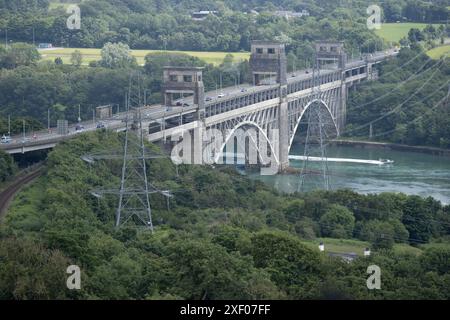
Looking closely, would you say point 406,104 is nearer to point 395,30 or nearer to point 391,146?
point 391,146

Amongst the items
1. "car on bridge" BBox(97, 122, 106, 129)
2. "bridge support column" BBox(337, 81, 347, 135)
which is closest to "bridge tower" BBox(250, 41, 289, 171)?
"bridge support column" BBox(337, 81, 347, 135)

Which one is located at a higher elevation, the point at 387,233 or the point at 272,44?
the point at 272,44

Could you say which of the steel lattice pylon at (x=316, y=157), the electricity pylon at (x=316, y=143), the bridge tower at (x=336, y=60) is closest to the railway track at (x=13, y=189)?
the electricity pylon at (x=316, y=143)

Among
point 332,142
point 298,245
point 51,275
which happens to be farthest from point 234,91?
point 51,275

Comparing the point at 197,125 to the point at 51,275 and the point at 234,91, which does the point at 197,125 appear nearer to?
the point at 234,91

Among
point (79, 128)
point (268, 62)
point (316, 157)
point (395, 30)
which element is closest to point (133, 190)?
point (79, 128)

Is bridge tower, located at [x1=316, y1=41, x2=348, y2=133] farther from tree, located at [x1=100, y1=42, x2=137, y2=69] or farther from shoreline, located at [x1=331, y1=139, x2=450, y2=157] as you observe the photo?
tree, located at [x1=100, y1=42, x2=137, y2=69]
